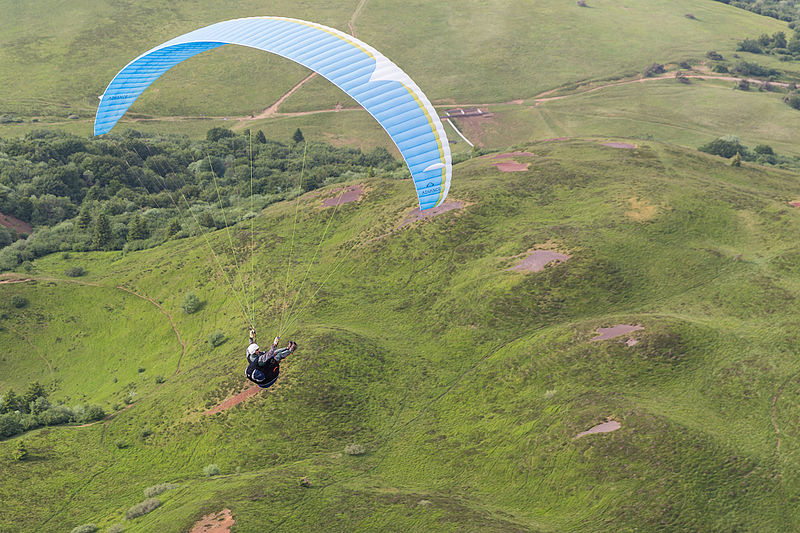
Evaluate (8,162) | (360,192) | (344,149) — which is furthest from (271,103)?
(360,192)

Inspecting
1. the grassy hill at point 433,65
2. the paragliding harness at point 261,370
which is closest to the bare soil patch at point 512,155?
the grassy hill at point 433,65

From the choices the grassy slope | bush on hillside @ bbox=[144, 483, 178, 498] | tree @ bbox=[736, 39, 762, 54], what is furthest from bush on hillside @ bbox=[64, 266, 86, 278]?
tree @ bbox=[736, 39, 762, 54]

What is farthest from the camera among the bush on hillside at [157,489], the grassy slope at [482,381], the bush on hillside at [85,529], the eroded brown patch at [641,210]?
the eroded brown patch at [641,210]

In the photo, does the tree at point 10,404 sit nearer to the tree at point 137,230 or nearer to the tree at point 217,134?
the tree at point 137,230

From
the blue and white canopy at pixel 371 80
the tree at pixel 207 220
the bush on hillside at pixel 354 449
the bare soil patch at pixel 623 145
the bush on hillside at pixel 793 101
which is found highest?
the blue and white canopy at pixel 371 80

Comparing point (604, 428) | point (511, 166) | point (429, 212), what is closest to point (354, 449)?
point (604, 428)

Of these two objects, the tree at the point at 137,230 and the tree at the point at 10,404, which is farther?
the tree at the point at 137,230

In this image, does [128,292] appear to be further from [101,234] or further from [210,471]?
[210,471]
